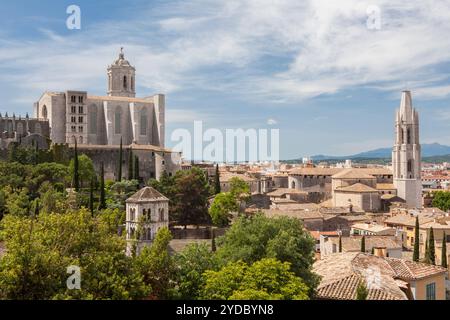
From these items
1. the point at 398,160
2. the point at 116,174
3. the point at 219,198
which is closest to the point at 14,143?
the point at 116,174

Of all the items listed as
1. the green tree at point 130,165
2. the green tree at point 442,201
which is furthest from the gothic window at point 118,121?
the green tree at point 442,201

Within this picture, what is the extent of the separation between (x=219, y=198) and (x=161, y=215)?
10.1 m

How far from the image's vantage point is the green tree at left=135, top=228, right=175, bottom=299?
1636 centimetres

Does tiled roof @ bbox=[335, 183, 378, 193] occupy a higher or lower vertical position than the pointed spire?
lower

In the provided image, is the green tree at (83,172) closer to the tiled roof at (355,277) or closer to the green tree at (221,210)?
the green tree at (221,210)

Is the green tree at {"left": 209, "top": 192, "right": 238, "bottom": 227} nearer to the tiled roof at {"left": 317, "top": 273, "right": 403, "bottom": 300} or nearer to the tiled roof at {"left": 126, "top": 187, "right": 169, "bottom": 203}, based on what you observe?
the tiled roof at {"left": 126, "top": 187, "right": 169, "bottom": 203}

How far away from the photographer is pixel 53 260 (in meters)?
13.9

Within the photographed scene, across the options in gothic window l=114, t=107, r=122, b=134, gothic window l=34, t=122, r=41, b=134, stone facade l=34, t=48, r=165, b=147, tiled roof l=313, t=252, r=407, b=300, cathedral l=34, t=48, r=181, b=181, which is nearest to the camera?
tiled roof l=313, t=252, r=407, b=300

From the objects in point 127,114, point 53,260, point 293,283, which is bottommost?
point 293,283

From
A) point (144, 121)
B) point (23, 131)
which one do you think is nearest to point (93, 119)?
point (144, 121)

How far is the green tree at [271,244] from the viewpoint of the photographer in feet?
61.2

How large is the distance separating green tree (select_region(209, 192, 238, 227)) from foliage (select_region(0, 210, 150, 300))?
23.7 meters

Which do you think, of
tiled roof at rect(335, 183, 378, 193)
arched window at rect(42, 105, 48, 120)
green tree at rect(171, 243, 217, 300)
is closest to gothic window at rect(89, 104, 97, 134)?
arched window at rect(42, 105, 48, 120)

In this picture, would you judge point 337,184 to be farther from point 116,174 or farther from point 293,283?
point 293,283
